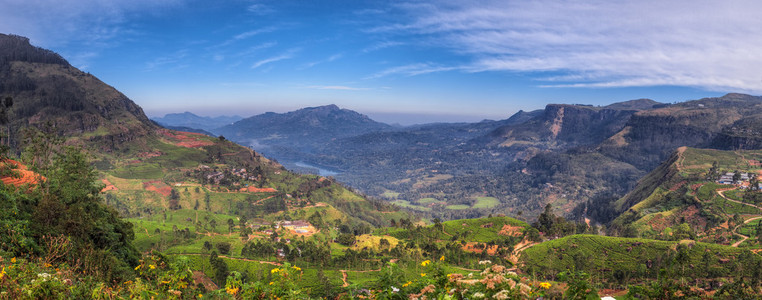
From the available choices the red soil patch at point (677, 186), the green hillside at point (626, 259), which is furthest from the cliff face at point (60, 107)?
the red soil patch at point (677, 186)

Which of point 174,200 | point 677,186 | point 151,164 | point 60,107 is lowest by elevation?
point 174,200

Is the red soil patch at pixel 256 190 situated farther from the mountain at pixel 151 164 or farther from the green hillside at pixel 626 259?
the green hillside at pixel 626 259

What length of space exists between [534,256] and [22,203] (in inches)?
3209

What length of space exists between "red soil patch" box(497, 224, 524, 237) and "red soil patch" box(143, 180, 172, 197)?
117m

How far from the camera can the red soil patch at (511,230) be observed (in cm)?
9500

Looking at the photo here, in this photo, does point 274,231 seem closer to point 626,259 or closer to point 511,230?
point 511,230

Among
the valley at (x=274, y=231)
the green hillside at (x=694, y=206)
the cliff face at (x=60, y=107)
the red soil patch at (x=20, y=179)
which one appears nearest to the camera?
the valley at (x=274, y=231)

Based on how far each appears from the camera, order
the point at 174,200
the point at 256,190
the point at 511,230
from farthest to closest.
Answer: the point at 256,190 < the point at 174,200 < the point at 511,230

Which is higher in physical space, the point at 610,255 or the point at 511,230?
the point at 610,255

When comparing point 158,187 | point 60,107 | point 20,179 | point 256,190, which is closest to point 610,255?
point 20,179

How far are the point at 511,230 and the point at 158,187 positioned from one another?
126055 millimetres

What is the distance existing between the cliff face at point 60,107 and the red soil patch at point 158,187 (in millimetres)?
44270

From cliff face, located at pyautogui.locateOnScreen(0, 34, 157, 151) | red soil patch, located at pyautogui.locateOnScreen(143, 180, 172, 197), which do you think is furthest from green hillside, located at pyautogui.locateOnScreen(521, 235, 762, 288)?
cliff face, located at pyautogui.locateOnScreen(0, 34, 157, 151)

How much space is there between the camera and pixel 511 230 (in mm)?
97375
